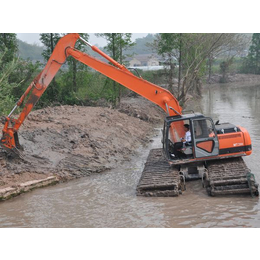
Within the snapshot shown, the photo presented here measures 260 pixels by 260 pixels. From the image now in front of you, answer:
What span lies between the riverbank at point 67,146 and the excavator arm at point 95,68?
38.2 inches

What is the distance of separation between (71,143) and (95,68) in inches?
161

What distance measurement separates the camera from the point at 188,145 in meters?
11.1

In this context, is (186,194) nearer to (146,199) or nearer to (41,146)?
(146,199)

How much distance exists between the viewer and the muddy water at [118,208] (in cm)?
873

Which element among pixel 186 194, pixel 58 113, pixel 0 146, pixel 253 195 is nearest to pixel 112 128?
pixel 58 113

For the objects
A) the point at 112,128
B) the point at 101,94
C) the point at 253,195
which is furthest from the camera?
the point at 101,94

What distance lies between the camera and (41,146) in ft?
45.5

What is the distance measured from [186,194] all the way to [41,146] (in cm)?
594

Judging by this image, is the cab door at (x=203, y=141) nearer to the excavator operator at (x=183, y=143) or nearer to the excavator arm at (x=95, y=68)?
the excavator operator at (x=183, y=143)

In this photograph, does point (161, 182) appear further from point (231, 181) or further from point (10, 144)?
point (10, 144)

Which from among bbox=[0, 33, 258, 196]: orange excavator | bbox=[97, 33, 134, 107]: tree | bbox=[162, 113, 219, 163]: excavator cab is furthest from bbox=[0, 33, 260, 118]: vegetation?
bbox=[162, 113, 219, 163]: excavator cab

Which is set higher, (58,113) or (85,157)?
(58,113)

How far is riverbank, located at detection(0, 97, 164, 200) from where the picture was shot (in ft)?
39.7

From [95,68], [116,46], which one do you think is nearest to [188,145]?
[95,68]
